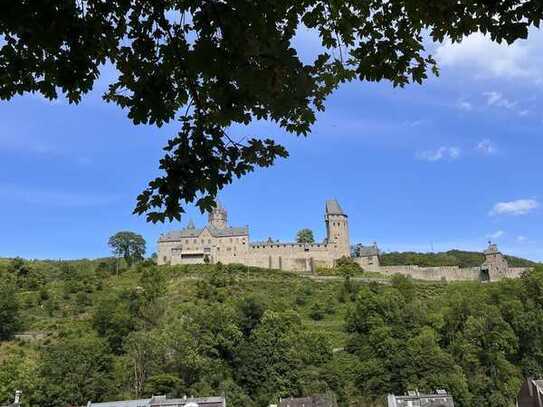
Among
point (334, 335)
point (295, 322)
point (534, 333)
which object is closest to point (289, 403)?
point (295, 322)

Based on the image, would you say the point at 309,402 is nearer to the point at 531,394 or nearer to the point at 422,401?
the point at 422,401

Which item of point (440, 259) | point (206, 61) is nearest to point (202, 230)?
point (440, 259)

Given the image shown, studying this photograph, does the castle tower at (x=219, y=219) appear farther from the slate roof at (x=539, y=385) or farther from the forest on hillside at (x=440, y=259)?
the slate roof at (x=539, y=385)

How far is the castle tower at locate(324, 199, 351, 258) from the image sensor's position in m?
98.1

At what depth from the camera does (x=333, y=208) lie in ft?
339

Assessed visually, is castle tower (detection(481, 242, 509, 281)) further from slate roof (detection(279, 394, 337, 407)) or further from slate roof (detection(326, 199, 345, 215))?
slate roof (detection(279, 394, 337, 407))

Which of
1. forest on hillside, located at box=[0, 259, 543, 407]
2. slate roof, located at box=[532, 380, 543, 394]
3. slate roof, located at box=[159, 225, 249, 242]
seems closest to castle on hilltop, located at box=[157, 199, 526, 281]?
slate roof, located at box=[159, 225, 249, 242]

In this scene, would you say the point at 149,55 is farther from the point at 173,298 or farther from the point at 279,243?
the point at 279,243

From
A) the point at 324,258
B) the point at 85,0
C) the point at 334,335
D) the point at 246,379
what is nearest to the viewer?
the point at 85,0

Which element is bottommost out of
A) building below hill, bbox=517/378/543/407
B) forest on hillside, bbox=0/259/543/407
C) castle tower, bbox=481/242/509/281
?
building below hill, bbox=517/378/543/407

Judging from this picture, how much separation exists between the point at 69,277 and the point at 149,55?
8574 cm

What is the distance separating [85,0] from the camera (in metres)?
5.11

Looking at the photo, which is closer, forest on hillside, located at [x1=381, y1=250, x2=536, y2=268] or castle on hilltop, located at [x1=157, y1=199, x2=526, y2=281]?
castle on hilltop, located at [x1=157, y1=199, x2=526, y2=281]

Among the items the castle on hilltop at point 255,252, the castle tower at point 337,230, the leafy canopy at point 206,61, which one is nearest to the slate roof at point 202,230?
the castle on hilltop at point 255,252
